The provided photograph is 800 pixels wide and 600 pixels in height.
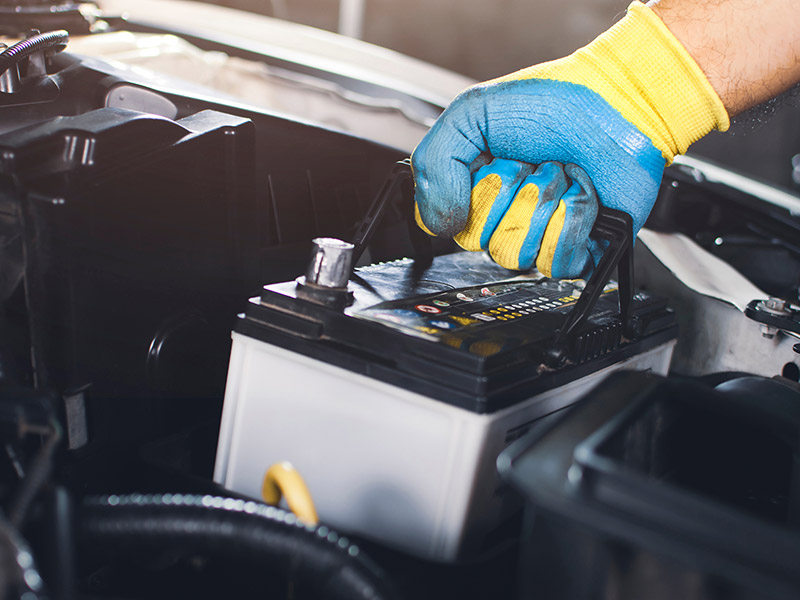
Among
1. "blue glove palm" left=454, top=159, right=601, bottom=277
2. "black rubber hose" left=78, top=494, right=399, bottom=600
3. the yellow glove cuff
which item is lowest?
"black rubber hose" left=78, top=494, right=399, bottom=600

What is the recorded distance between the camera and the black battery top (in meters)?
0.55

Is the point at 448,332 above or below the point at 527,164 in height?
below

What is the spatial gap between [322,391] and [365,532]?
4.6 inches

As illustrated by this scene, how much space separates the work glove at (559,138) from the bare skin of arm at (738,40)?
27 millimetres

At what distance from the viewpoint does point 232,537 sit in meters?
0.41

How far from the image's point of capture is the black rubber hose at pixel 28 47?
73cm

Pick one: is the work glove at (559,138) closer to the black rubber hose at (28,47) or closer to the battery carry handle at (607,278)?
the battery carry handle at (607,278)

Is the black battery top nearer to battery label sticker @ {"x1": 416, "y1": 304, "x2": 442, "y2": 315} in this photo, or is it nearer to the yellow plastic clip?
battery label sticker @ {"x1": 416, "y1": 304, "x2": 442, "y2": 315}

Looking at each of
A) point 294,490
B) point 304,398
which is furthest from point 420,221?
point 294,490

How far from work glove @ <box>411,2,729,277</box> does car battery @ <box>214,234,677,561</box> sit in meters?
0.08

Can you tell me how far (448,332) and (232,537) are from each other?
9.6 inches

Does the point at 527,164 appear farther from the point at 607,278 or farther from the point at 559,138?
the point at 607,278

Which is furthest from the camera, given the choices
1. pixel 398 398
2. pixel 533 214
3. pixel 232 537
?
pixel 533 214

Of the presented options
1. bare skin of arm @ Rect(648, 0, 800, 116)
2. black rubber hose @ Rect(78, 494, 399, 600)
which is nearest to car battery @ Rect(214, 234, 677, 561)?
black rubber hose @ Rect(78, 494, 399, 600)
